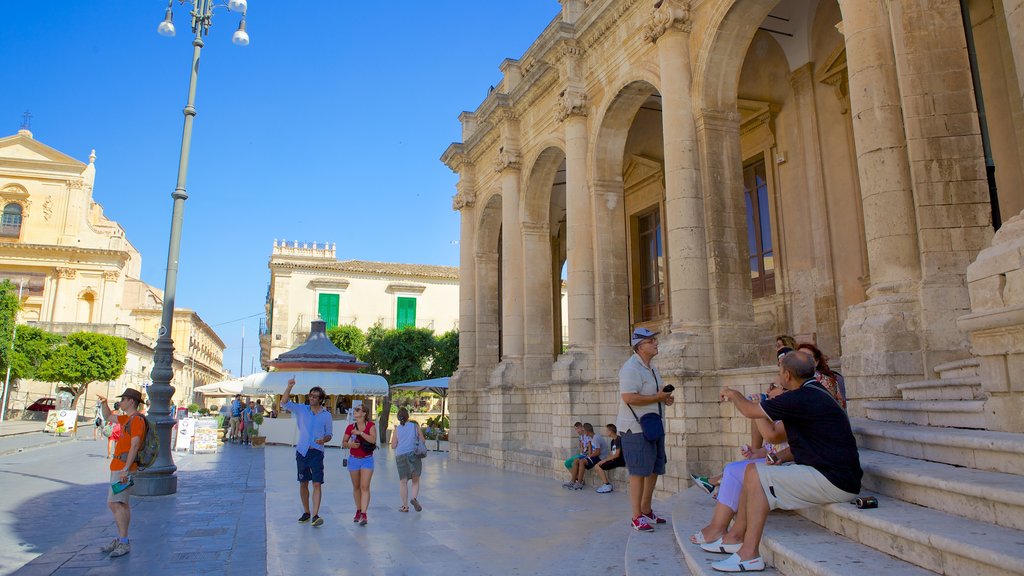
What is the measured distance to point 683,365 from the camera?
372 inches

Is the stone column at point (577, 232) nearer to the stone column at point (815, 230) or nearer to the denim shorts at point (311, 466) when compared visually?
the stone column at point (815, 230)

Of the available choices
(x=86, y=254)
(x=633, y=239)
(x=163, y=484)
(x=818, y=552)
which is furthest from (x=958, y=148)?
(x=86, y=254)

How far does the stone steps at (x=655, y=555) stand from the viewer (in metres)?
4.57

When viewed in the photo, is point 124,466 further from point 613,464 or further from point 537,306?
point 537,306

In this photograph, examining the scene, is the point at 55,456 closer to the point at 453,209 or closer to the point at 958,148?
the point at 453,209

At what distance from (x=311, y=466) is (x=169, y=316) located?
4.83 m

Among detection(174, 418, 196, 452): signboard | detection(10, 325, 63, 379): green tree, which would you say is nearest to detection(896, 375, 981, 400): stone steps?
detection(174, 418, 196, 452): signboard

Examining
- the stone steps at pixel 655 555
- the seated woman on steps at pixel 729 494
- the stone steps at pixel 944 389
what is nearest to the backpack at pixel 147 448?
the stone steps at pixel 655 555

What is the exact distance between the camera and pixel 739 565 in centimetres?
380

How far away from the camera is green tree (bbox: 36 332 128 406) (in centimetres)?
A: 3666

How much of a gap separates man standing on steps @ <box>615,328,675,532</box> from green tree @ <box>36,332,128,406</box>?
4014 cm

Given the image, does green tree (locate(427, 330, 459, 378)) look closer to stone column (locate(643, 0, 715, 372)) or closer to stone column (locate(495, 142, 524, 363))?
stone column (locate(495, 142, 524, 363))

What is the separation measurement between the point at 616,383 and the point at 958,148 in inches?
270

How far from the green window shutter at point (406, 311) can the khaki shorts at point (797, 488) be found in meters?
45.4
